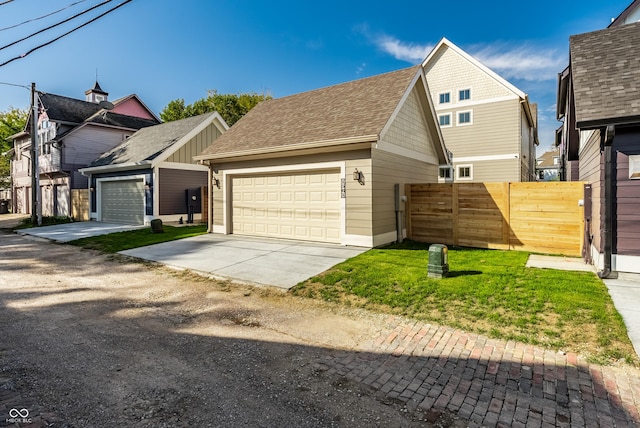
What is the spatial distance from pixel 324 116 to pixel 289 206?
349 centimetres

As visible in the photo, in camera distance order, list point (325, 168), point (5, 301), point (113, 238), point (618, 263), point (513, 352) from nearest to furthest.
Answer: point (513, 352) → point (5, 301) → point (618, 263) → point (325, 168) → point (113, 238)

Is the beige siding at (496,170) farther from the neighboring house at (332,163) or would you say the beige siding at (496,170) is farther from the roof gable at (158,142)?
the roof gable at (158,142)

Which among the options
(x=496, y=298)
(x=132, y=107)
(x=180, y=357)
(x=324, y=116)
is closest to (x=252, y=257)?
(x=180, y=357)

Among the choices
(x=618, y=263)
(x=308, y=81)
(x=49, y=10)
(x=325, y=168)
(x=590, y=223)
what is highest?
(x=308, y=81)

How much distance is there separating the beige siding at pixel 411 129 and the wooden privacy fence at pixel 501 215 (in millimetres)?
1733

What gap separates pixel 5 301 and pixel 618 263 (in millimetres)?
11789

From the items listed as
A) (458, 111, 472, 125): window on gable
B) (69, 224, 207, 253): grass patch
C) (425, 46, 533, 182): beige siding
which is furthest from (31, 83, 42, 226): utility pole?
(458, 111, 472, 125): window on gable

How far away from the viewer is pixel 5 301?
6.03 m

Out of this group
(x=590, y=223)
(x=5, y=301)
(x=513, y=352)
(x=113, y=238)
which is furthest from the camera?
(x=113, y=238)

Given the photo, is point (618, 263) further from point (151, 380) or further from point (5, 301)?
point (5, 301)

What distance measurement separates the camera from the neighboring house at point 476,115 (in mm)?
18016

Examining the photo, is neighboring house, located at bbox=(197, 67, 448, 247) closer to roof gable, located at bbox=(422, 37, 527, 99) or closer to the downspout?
the downspout

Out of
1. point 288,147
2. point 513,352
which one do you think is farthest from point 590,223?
point 288,147

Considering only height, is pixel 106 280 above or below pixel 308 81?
below
